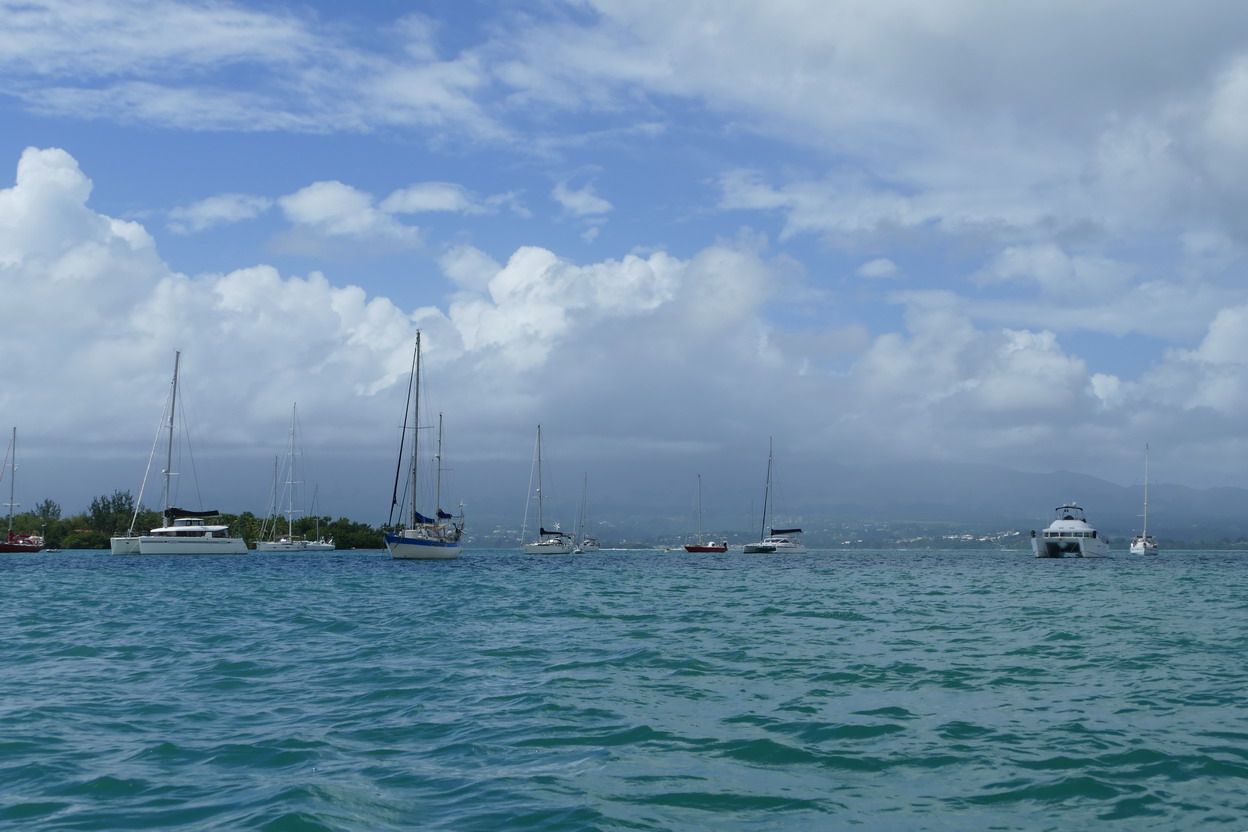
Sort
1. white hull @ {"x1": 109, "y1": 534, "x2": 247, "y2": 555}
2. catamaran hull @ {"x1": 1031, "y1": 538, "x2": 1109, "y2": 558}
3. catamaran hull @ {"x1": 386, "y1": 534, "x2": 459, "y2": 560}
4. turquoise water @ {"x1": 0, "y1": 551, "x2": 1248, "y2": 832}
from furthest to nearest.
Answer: catamaran hull @ {"x1": 1031, "y1": 538, "x2": 1109, "y2": 558}, white hull @ {"x1": 109, "y1": 534, "x2": 247, "y2": 555}, catamaran hull @ {"x1": 386, "y1": 534, "x2": 459, "y2": 560}, turquoise water @ {"x1": 0, "y1": 551, "x2": 1248, "y2": 832}

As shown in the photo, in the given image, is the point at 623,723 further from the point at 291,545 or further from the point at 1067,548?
the point at 291,545

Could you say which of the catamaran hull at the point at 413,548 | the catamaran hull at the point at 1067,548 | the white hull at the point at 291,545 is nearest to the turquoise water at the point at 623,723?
the catamaran hull at the point at 413,548

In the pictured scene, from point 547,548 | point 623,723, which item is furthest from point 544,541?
point 623,723

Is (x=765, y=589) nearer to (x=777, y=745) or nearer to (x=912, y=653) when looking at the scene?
(x=912, y=653)

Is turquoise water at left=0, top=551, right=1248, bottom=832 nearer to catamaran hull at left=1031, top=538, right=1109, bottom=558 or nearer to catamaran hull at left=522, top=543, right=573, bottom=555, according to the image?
catamaran hull at left=522, top=543, right=573, bottom=555

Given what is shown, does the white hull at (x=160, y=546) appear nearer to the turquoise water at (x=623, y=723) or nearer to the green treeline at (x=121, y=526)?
the green treeline at (x=121, y=526)

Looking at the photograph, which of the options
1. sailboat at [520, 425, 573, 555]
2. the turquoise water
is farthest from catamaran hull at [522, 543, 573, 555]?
the turquoise water

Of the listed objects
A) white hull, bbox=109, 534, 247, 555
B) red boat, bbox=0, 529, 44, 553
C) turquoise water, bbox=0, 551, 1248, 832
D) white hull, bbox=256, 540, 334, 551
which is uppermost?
turquoise water, bbox=0, 551, 1248, 832

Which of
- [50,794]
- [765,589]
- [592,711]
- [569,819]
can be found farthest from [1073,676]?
[765,589]

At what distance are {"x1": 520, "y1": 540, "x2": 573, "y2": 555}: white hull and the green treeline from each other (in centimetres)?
3577

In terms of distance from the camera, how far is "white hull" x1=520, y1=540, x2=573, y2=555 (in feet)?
405

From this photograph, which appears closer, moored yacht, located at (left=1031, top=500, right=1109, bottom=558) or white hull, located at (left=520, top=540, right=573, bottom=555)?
moored yacht, located at (left=1031, top=500, right=1109, bottom=558)

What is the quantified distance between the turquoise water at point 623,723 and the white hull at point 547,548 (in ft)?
301

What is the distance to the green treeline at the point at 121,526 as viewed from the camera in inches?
5423
